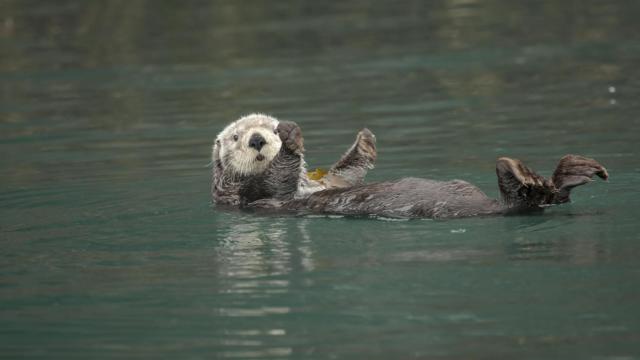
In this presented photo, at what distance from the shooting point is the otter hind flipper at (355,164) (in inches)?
312

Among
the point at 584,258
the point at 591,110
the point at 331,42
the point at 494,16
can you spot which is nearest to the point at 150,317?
the point at 584,258

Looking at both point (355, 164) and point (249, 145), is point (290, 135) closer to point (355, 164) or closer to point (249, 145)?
point (249, 145)

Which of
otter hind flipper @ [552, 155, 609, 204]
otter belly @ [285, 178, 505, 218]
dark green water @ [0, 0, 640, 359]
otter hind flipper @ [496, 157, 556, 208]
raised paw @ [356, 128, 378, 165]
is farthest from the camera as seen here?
raised paw @ [356, 128, 378, 165]

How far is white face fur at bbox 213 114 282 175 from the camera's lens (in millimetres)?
7398

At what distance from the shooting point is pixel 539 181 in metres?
6.23

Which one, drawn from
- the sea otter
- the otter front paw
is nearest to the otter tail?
the sea otter

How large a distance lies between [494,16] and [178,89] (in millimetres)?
5136

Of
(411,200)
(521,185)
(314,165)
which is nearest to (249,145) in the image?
(411,200)

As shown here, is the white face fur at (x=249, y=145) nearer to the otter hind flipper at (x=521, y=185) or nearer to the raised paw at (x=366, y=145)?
the raised paw at (x=366, y=145)

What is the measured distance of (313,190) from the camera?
7.60 meters

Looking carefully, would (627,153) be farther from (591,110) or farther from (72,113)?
(72,113)

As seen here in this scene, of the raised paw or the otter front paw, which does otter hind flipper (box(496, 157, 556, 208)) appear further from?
the raised paw

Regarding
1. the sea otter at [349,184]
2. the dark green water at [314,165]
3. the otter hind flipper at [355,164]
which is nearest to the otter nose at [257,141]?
the sea otter at [349,184]

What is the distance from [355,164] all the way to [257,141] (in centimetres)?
91
